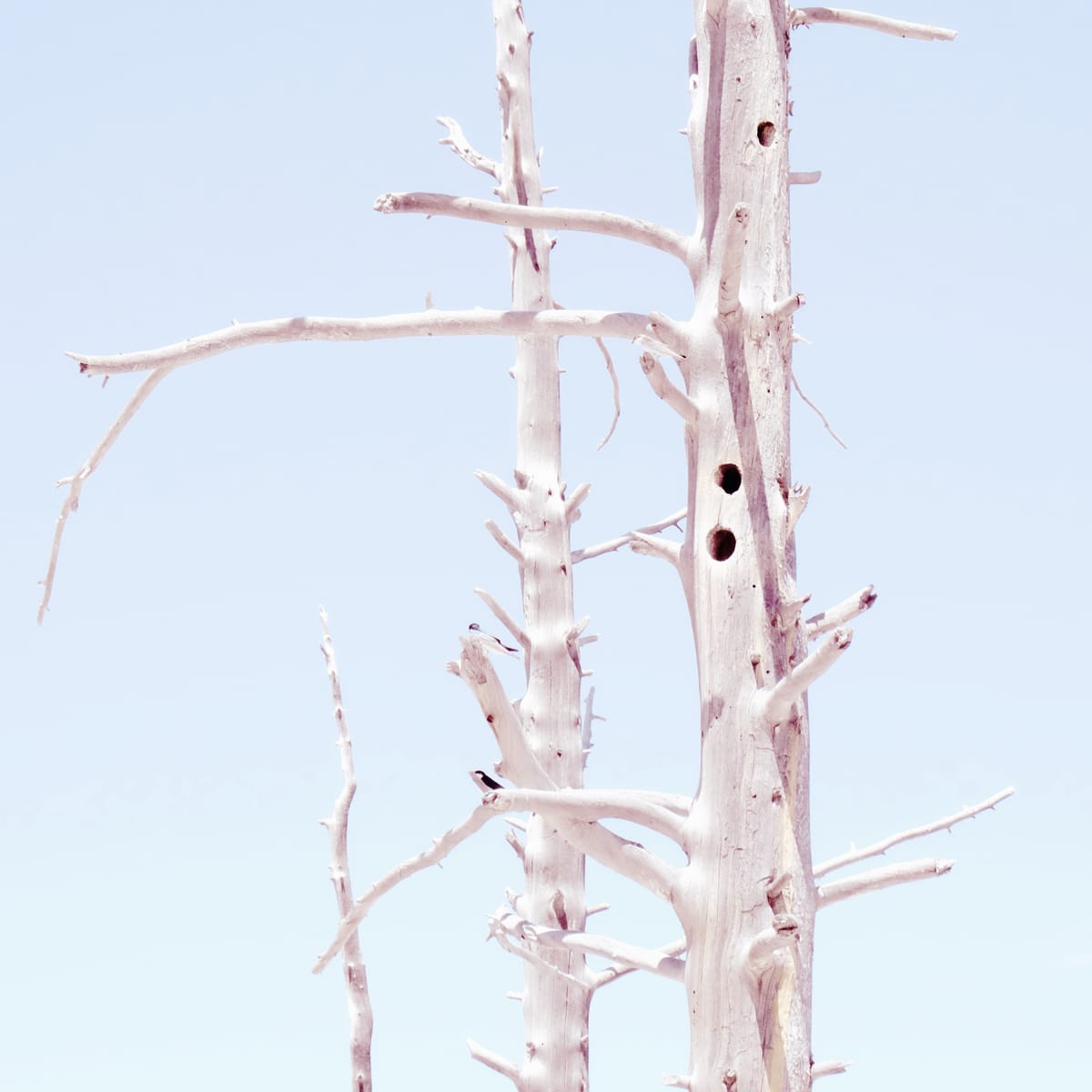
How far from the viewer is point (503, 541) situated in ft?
26.4

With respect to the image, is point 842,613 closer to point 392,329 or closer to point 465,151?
point 392,329

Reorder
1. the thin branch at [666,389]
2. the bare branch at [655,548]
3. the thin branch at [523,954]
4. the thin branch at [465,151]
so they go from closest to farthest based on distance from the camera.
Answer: the thin branch at [666,389]
the bare branch at [655,548]
the thin branch at [523,954]
the thin branch at [465,151]

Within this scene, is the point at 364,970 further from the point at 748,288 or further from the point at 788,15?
the point at 788,15

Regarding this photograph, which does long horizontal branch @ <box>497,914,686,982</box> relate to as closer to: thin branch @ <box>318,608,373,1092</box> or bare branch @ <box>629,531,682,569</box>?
bare branch @ <box>629,531,682,569</box>

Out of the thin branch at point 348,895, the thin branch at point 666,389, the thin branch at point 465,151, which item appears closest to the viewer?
the thin branch at point 666,389

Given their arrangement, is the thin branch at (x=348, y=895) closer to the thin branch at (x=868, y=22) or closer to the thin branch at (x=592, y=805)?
the thin branch at (x=592, y=805)

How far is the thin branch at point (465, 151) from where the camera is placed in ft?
29.2

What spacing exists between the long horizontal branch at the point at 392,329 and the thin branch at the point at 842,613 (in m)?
0.97

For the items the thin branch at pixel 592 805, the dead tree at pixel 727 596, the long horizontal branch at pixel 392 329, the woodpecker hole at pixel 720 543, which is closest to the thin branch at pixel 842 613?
the dead tree at pixel 727 596

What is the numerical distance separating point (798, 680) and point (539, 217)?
5.04 ft

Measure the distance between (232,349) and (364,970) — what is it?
3794 millimetres

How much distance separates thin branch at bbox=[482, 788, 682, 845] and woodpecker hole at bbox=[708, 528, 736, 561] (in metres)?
0.69

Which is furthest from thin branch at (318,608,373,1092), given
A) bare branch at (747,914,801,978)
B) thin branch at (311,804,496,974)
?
bare branch at (747,914,801,978)

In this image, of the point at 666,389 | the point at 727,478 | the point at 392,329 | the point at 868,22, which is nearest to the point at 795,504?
the point at 727,478
